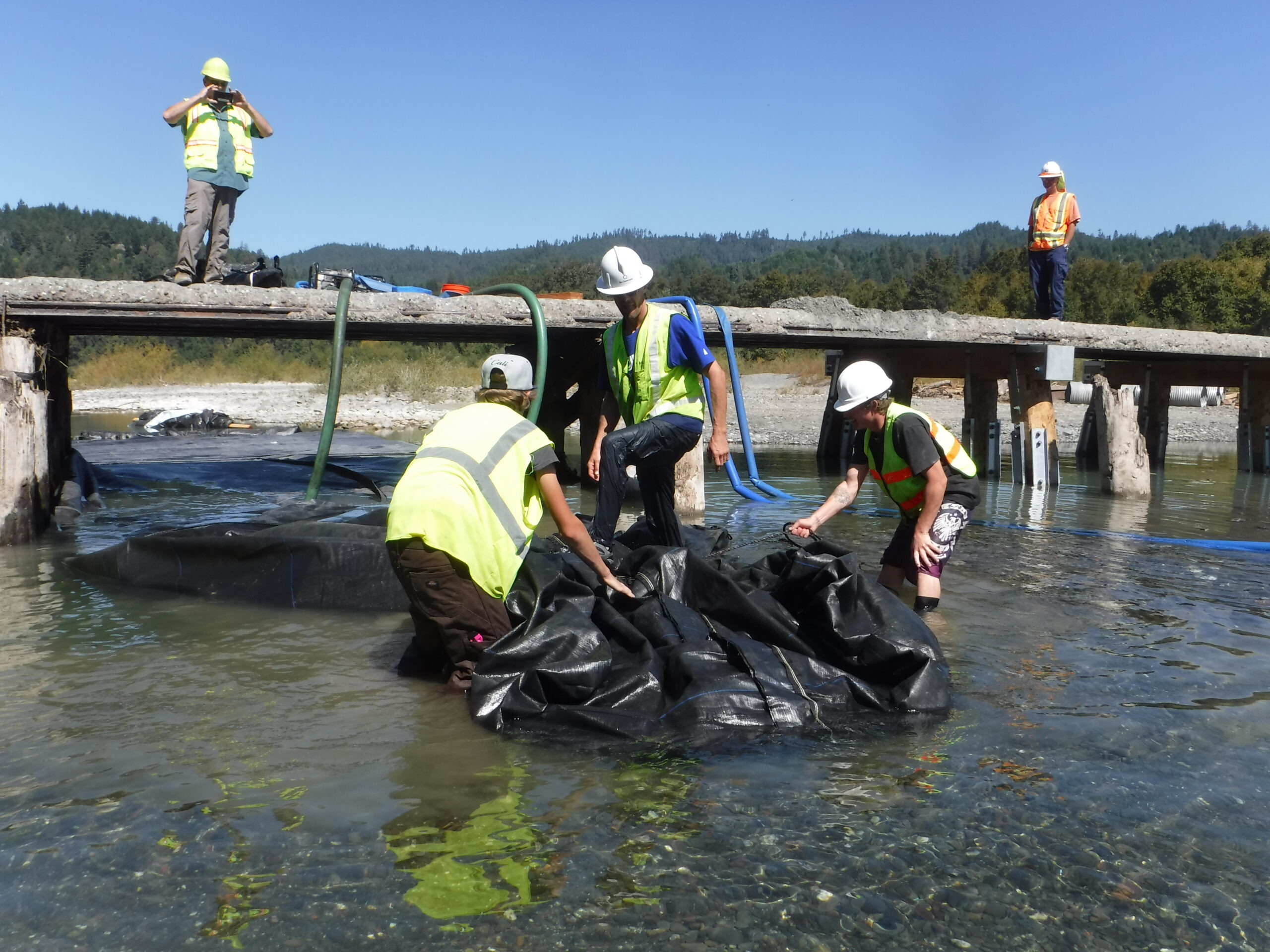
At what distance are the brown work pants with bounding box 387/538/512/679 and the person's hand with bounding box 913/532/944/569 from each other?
7.29 feet

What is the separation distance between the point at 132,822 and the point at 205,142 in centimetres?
756

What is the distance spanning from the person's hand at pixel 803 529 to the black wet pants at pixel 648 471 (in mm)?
878

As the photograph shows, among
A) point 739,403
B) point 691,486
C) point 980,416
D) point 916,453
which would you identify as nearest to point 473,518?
point 916,453

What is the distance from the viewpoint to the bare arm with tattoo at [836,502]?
208 inches

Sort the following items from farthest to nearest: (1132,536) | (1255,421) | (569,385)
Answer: (1255,421), (569,385), (1132,536)

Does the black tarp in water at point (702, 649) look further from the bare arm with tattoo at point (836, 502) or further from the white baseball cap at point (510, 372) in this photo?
the white baseball cap at point (510, 372)

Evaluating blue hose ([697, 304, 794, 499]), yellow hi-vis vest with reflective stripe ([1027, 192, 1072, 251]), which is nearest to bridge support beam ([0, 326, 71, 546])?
blue hose ([697, 304, 794, 499])

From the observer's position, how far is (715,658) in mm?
Answer: 4219

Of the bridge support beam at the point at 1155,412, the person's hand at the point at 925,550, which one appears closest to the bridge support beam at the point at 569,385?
the person's hand at the point at 925,550

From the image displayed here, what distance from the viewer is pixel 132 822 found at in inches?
126

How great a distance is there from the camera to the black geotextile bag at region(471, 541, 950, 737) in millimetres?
4035

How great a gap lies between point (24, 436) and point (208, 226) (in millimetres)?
2448

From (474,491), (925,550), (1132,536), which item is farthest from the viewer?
(1132,536)

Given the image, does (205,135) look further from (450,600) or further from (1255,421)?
(1255,421)
